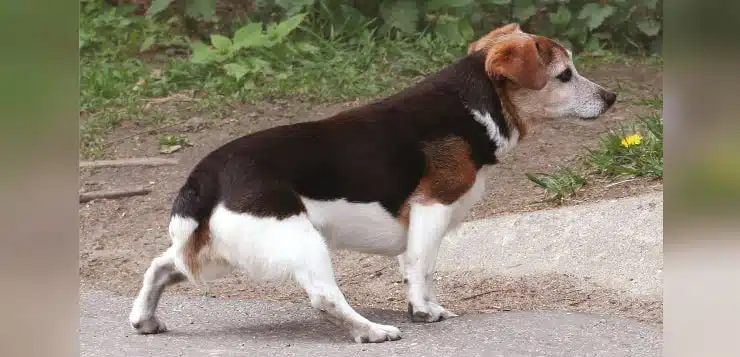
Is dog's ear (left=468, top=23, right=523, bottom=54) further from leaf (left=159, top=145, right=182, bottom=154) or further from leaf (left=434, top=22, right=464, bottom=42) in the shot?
leaf (left=434, top=22, right=464, bottom=42)

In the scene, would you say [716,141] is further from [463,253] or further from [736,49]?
[463,253]

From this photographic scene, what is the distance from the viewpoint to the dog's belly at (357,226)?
4.81 meters

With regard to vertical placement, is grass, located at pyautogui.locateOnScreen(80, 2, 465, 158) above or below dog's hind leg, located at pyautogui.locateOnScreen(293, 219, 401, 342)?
below

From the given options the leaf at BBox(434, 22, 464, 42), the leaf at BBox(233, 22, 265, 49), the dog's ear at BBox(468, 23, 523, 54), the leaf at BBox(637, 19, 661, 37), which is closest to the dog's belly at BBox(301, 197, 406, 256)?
the dog's ear at BBox(468, 23, 523, 54)

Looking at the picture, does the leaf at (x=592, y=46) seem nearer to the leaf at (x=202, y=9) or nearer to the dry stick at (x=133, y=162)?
the leaf at (x=202, y=9)

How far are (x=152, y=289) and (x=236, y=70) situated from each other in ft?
15.1

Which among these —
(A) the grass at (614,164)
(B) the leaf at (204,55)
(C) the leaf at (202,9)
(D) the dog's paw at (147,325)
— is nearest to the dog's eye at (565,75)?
(A) the grass at (614,164)

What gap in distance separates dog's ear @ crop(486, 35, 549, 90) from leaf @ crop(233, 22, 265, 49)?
14.9ft

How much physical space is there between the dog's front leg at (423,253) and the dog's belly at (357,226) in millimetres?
83

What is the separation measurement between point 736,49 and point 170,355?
10.2 ft

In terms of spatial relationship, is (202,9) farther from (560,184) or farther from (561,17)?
(560,184)

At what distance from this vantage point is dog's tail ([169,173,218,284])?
15.2 ft

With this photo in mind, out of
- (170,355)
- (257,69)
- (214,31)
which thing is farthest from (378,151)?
(214,31)

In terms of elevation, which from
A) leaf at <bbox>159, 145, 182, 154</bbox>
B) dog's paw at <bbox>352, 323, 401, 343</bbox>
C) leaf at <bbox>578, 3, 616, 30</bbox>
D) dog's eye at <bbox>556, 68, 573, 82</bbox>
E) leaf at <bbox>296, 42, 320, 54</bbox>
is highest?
dog's eye at <bbox>556, 68, 573, 82</bbox>
